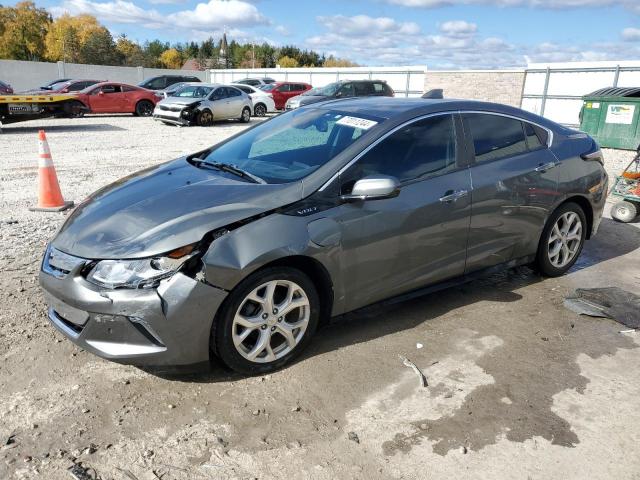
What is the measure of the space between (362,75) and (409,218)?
3399 centimetres

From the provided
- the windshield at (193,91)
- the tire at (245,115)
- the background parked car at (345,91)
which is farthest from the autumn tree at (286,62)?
Result: the windshield at (193,91)

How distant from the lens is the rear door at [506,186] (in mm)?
4164

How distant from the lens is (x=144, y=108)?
2252 cm

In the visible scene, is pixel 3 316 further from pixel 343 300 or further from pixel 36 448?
pixel 343 300

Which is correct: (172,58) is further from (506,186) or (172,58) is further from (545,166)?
(506,186)

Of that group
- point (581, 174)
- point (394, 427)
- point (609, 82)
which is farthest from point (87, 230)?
point (609, 82)

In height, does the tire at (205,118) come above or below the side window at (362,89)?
below

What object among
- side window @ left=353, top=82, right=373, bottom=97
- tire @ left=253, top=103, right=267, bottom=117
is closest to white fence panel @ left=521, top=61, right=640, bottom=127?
side window @ left=353, top=82, right=373, bottom=97

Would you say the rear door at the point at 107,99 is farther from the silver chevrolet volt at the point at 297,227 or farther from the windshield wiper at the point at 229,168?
the windshield wiper at the point at 229,168

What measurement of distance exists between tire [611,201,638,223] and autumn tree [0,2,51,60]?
8077 centimetres

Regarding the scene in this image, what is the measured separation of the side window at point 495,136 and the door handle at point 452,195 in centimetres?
37

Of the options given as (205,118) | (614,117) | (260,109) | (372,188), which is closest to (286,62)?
(260,109)

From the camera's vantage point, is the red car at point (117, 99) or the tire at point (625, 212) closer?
the tire at point (625, 212)

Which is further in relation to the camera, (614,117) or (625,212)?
(614,117)
